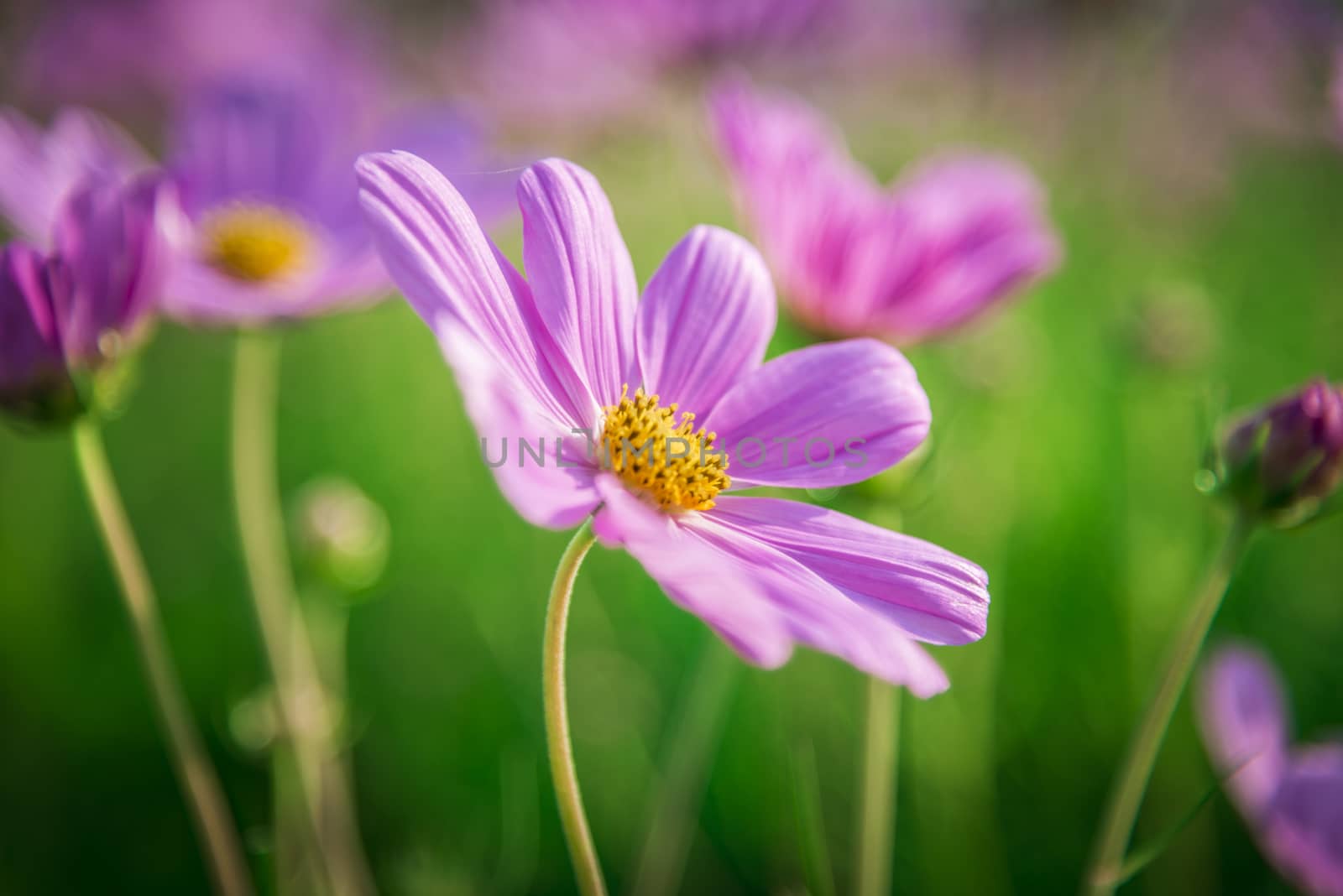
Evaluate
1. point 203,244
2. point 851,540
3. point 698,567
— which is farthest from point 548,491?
point 203,244

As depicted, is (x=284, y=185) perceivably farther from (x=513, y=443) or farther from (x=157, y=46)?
(x=157, y=46)

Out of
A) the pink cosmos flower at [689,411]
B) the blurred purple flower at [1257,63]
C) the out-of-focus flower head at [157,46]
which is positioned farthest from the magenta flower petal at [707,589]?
the blurred purple flower at [1257,63]

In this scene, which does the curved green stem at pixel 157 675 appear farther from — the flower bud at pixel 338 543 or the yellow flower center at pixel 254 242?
the yellow flower center at pixel 254 242

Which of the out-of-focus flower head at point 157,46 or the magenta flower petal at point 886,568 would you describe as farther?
the out-of-focus flower head at point 157,46

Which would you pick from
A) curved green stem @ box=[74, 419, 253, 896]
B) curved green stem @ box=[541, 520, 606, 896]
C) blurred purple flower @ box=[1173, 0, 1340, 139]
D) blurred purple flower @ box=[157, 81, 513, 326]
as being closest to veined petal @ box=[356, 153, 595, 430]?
curved green stem @ box=[541, 520, 606, 896]

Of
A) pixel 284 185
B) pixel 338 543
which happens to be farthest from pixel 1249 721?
pixel 284 185

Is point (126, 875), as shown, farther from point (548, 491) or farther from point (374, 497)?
point (548, 491)
